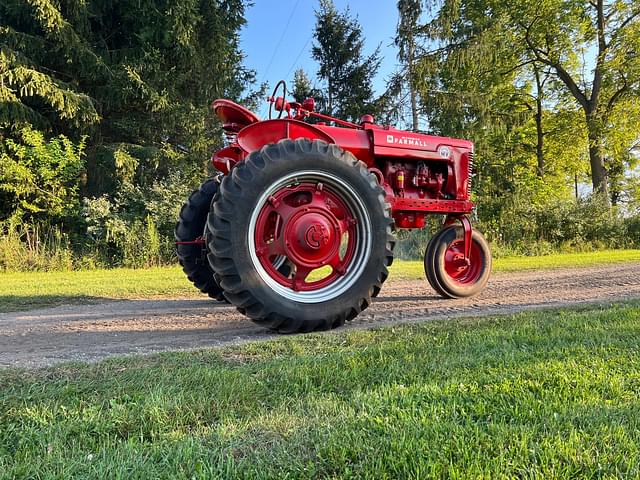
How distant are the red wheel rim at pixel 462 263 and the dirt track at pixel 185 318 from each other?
0.94 ft

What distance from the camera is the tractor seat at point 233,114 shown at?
14.7ft

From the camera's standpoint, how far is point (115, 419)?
1.67m

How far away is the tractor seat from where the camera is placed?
449 cm

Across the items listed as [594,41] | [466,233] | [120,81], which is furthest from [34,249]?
[594,41]

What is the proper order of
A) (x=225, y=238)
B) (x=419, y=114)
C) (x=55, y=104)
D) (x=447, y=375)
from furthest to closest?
(x=419, y=114), (x=55, y=104), (x=225, y=238), (x=447, y=375)

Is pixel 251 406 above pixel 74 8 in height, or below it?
below

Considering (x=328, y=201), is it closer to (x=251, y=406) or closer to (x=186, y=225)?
(x=186, y=225)

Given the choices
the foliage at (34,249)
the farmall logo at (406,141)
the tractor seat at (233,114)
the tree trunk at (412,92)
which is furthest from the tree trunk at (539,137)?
the foliage at (34,249)

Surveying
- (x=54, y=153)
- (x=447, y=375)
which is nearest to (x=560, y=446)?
(x=447, y=375)

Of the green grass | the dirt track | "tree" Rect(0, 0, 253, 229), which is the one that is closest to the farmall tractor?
the dirt track

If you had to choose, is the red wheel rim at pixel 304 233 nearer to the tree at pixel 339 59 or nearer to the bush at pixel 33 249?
the bush at pixel 33 249

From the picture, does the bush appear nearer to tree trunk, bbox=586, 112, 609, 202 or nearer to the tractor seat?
the tractor seat

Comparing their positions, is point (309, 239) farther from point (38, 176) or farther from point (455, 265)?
point (38, 176)

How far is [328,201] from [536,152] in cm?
2008
